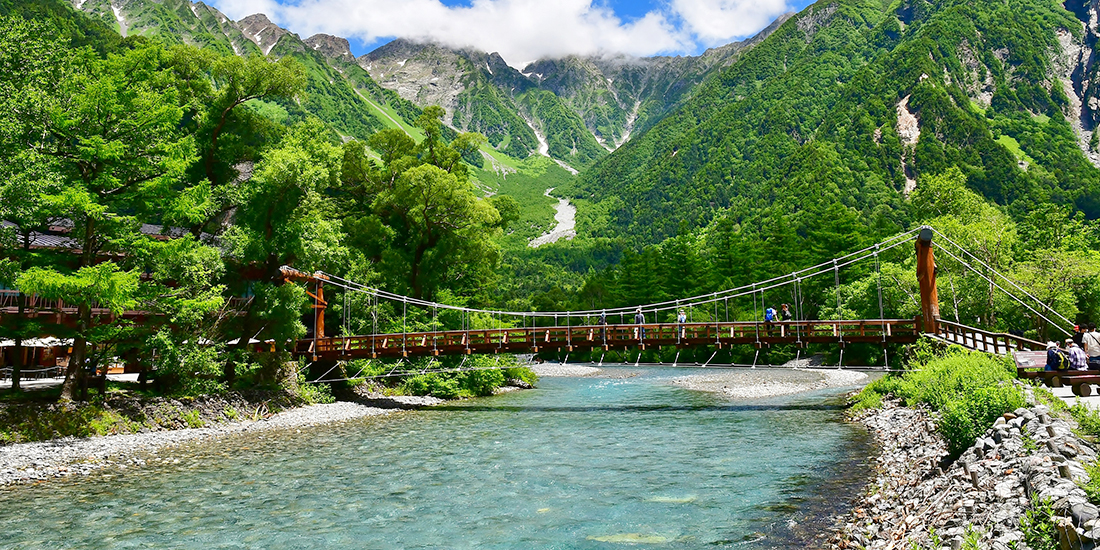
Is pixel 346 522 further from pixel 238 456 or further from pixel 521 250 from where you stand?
pixel 521 250

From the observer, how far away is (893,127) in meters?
101

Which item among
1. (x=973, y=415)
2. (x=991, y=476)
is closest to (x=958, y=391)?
(x=973, y=415)

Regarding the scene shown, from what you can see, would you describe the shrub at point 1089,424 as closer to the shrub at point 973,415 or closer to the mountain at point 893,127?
the shrub at point 973,415

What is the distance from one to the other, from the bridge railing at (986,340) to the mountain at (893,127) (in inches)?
1523

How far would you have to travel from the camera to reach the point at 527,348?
23.6 meters

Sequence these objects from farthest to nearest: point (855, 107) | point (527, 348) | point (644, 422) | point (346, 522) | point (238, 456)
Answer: point (855, 107)
point (527, 348)
point (644, 422)
point (238, 456)
point (346, 522)

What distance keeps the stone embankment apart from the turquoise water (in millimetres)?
782

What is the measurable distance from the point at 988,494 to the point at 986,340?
48.0 ft

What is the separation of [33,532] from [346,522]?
13.3ft

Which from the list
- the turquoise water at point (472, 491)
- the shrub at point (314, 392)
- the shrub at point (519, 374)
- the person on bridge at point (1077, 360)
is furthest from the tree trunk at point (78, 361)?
the person on bridge at point (1077, 360)

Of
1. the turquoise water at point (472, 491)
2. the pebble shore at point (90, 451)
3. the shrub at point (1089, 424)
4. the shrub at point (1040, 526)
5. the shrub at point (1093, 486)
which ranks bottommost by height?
the turquoise water at point (472, 491)

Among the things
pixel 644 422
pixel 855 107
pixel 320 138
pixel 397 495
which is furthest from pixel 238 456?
pixel 855 107

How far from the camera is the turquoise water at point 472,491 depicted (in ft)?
28.5

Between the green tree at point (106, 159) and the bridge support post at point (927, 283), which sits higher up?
the green tree at point (106, 159)
